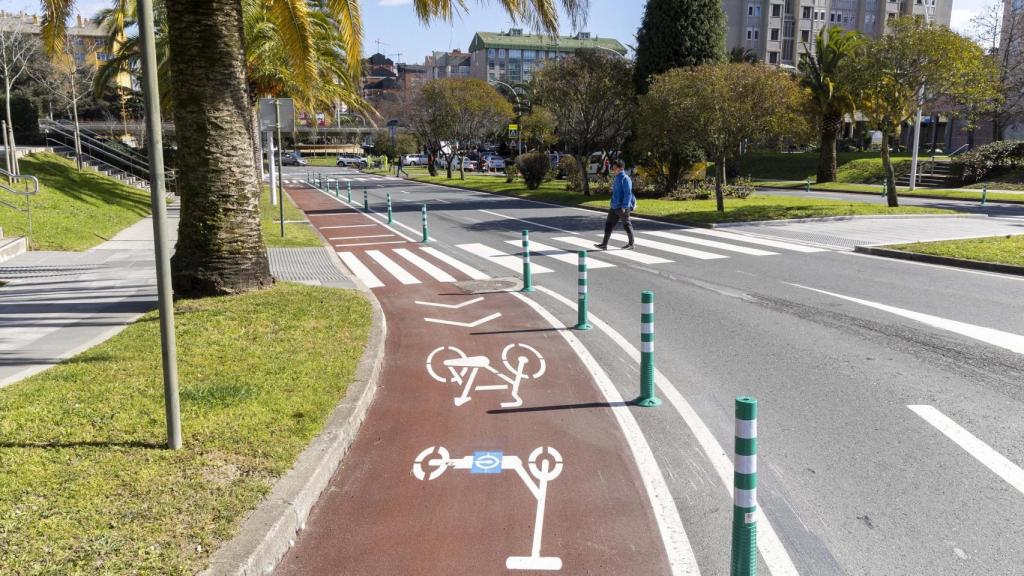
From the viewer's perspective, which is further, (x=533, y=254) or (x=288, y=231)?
(x=288, y=231)

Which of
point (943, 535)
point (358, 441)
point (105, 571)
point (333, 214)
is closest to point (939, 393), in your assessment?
point (943, 535)

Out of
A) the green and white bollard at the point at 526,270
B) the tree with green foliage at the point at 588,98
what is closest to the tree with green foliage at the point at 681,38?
the tree with green foliage at the point at 588,98

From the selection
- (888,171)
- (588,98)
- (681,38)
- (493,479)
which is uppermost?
(681,38)

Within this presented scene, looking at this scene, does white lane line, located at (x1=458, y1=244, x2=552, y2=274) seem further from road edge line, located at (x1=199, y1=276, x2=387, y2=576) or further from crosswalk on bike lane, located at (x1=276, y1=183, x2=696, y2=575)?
road edge line, located at (x1=199, y1=276, x2=387, y2=576)

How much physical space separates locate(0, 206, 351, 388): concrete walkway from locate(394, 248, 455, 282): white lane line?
65.5 inches

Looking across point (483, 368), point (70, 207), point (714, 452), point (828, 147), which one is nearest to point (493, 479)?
point (714, 452)

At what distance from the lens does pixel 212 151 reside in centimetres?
988

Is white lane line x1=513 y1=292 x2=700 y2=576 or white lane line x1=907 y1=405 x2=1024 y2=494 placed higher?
white lane line x1=907 y1=405 x2=1024 y2=494

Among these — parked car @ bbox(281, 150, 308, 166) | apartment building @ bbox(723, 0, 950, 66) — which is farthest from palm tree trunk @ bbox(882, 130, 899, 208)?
parked car @ bbox(281, 150, 308, 166)

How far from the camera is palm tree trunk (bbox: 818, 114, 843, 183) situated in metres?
42.1

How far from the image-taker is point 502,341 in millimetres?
8742

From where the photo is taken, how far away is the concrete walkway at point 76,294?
26.2 ft

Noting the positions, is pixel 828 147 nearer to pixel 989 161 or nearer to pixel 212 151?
pixel 989 161

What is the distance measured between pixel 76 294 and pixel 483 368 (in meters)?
7.10
